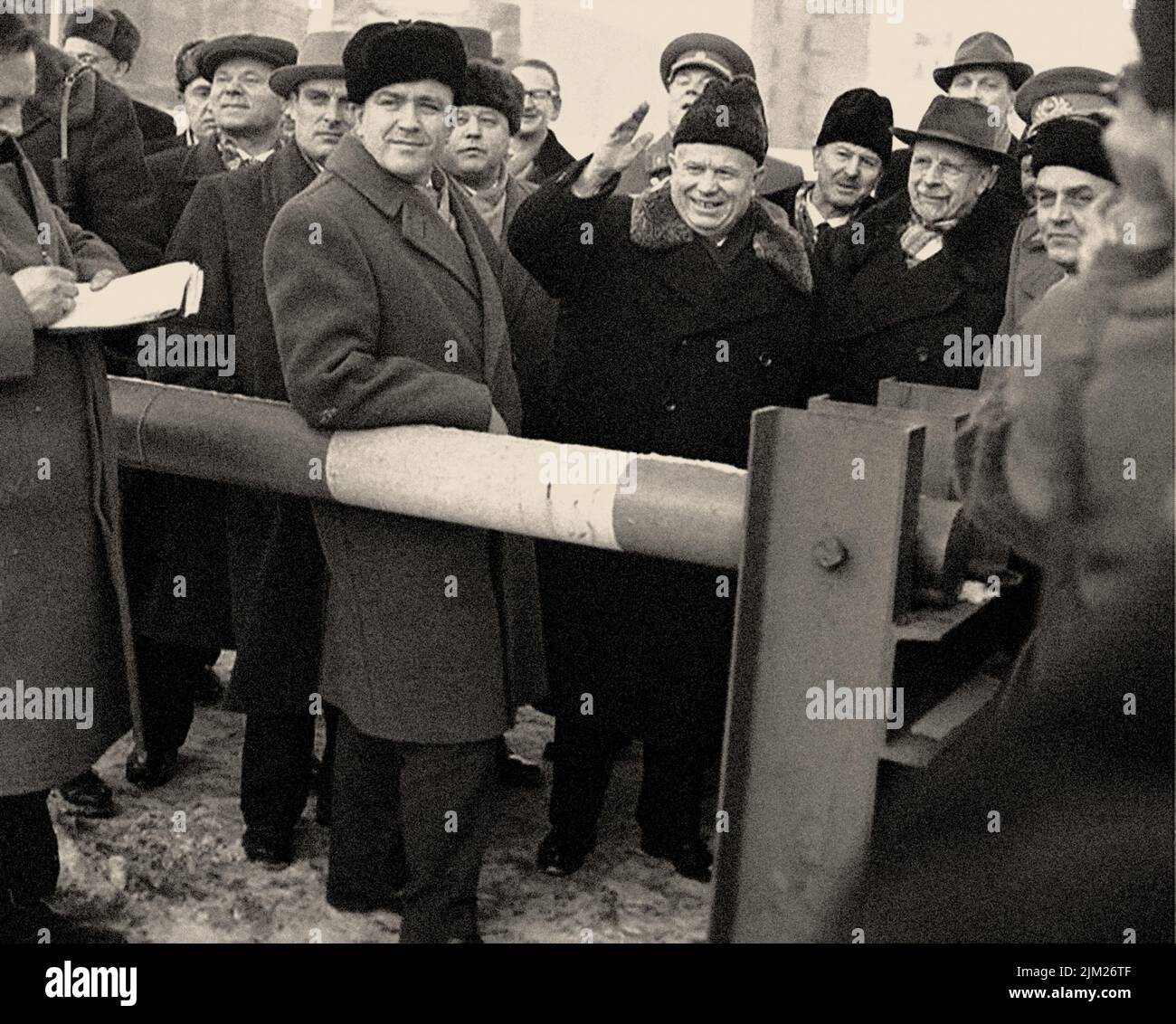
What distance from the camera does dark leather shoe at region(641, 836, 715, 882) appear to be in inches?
137

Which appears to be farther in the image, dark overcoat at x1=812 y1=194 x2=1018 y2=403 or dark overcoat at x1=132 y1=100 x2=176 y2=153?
dark overcoat at x1=132 y1=100 x2=176 y2=153

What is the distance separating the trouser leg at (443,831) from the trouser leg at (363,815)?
0.53 feet

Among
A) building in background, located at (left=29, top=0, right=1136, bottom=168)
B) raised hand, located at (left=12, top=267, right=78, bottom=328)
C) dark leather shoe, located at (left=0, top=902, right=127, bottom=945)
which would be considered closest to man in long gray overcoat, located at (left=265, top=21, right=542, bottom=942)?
raised hand, located at (left=12, top=267, right=78, bottom=328)

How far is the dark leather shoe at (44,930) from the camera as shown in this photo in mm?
2904

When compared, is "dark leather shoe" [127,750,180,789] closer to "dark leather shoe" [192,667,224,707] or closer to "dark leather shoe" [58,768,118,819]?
"dark leather shoe" [58,768,118,819]

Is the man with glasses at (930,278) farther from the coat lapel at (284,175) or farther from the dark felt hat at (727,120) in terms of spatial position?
the coat lapel at (284,175)

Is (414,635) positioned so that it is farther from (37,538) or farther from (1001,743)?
(1001,743)

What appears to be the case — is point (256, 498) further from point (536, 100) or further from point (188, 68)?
point (536, 100)

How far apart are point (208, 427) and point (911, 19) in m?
6.42

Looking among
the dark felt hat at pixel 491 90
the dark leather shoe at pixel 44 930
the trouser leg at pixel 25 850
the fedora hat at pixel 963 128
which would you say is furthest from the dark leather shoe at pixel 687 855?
the dark felt hat at pixel 491 90

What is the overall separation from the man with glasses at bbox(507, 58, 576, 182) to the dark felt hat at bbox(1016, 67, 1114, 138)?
5.34ft

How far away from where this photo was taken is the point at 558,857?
3.48m

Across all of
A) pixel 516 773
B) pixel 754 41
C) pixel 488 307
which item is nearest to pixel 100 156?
pixel 488 307
